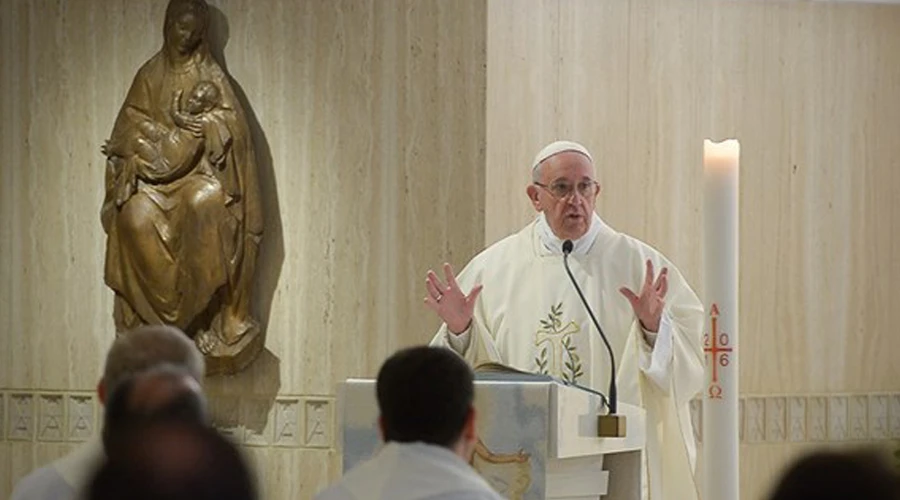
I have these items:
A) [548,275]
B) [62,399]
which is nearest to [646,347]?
[548,275]

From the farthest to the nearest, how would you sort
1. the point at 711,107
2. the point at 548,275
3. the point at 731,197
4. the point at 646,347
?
the point at 711,107
the point at 548,275
the point at 646,347
the point at 731,197

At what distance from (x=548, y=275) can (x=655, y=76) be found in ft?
7.71

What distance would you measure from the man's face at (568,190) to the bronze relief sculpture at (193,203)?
86.1 inches

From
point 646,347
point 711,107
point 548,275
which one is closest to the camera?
point 646,347

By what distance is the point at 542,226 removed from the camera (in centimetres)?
732

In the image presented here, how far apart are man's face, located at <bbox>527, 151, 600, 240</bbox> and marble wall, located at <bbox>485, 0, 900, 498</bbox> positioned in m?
1.81

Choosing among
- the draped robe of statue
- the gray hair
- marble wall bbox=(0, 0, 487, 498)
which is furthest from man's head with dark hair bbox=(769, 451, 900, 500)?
marble wall bbox=(0, 0, 487, 498)

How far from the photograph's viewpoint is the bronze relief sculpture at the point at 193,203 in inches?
347

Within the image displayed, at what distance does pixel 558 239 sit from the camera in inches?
286

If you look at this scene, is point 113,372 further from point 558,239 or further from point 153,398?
point 558,239

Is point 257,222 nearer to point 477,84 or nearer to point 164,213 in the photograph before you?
point 164,213

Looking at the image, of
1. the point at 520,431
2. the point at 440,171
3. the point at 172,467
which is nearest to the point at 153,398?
the point at 172,467

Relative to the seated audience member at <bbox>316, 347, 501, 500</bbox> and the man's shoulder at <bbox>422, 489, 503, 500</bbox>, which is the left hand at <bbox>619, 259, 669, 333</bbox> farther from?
the man's shoulder at <bbox>422, 489, 503, 500</bbox>

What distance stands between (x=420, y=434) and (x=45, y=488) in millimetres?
796
